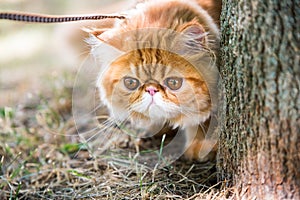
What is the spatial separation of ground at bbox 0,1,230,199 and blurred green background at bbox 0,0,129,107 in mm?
17

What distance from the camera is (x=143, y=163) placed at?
2.36 meters

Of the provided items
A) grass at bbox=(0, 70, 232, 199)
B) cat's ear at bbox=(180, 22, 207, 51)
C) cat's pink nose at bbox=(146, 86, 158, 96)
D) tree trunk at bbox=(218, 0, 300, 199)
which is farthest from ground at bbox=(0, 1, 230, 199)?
cat's ear at bbox=(180, 22, 207, 51)

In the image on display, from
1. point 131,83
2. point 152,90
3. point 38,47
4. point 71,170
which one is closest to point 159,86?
point 152,90

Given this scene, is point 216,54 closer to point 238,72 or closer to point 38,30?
point 238,72

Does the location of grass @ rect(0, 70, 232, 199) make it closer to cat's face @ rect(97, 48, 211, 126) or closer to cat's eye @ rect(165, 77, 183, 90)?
cat's face @ rect(97, 48, 211, 126)

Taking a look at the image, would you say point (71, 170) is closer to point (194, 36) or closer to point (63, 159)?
point (63, 159)

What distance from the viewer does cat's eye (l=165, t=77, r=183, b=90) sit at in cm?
200

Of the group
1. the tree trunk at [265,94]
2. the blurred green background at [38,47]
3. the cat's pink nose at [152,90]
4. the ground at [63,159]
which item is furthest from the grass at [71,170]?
the blurred green background at [38,47]

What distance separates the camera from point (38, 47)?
15.7ft

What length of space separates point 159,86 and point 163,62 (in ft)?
0.38

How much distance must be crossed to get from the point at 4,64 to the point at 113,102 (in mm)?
2578

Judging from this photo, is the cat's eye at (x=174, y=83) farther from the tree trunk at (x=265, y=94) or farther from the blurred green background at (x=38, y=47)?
the blurred green background at (x=38, y=47)

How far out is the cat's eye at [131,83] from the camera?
204 centimetres

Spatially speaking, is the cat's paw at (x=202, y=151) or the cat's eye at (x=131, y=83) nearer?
the cat's eye at (x=131, y=83)
